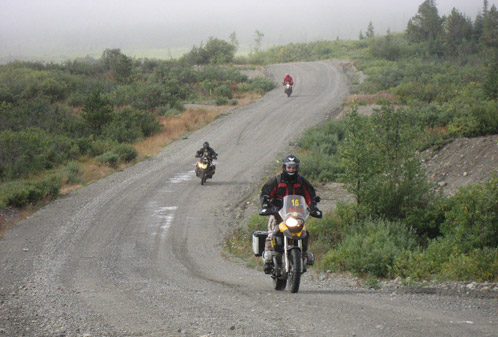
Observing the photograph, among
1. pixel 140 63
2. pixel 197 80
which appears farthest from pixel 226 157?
pixel 140 63

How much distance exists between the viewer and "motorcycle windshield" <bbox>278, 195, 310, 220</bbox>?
850 centimetres

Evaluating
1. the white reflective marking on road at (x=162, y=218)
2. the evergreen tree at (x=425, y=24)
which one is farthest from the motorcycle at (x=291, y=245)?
the evergreen tree at (x=425, y=24)

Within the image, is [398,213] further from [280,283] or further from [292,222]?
[292,222]

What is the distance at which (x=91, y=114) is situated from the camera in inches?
1355

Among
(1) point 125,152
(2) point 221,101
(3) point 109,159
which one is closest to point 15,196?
(3) point 109,159

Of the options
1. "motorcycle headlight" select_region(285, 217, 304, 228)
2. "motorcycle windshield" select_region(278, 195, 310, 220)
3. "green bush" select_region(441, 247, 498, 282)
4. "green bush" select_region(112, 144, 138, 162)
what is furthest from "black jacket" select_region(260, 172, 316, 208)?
"green bush" select_region(112, 144, 138, 162)

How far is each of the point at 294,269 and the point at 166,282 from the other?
122 inches

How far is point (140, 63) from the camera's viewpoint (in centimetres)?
6378

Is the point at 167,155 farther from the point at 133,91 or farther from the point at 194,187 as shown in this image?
the point at 133,91

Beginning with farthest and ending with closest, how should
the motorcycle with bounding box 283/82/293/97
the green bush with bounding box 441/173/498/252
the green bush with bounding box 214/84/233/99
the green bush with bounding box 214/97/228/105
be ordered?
the green bush with bounding box 214/84/233/99, the motorcycle with bounding box 283/82/293/97, the green bush with bounding box 214/97/228/105, the green bush with bounding box 441/173/498/252

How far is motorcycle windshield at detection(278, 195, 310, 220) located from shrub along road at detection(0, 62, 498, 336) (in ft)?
4.52

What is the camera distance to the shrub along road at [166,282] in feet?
22.8

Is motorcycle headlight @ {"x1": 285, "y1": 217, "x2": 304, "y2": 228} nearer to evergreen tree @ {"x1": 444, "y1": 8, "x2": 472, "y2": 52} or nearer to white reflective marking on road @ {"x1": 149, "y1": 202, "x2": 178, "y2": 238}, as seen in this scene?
white reflective marking on road @ {"x1": 149, "y1": 202, "x2": 178, "y2": 238}

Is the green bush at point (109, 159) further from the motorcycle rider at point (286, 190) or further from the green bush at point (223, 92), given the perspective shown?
the green bush at point (223, 92)
